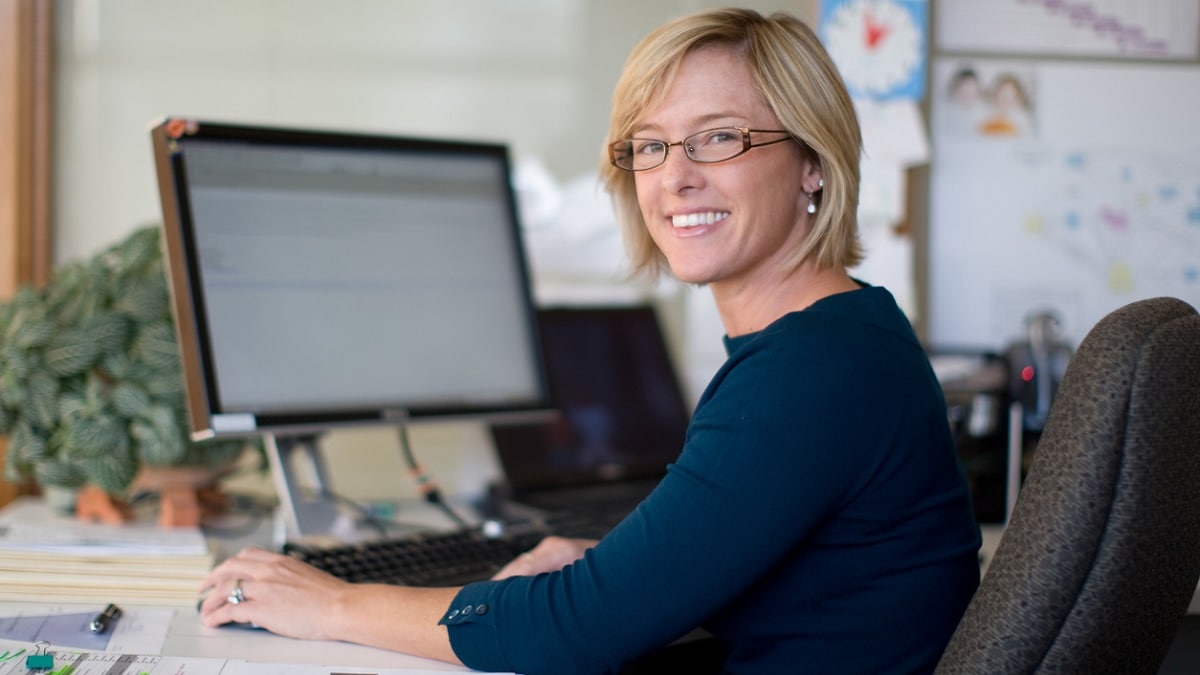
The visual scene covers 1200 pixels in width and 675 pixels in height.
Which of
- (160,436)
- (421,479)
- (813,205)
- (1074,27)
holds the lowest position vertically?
(421,479)

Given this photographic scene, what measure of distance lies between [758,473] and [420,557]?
1.68ft

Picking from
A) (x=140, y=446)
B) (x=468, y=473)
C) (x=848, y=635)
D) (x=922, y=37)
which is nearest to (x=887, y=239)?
(x=922, y=37)

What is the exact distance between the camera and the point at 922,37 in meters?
1.80

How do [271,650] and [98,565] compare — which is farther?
[98,565]

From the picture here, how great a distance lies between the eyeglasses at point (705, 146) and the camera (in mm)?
1013

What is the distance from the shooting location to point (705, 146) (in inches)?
40.8

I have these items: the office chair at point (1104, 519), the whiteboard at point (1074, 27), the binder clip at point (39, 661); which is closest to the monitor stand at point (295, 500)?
the binder clip at point (39, 661)

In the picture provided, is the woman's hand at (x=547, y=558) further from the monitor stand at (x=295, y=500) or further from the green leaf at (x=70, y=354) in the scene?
the green leaf at (x=70, y=354)

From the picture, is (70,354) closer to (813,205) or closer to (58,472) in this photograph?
(58,472)

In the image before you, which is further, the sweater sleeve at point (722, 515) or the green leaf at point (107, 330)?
the green leaf at point (107, 330)

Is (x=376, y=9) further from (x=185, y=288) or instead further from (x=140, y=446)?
(x=140, y=446)

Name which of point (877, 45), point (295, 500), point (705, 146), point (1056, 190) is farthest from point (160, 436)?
point (1056, 190)

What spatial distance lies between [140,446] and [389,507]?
0.35 m

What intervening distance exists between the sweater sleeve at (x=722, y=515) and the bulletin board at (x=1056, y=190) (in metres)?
1.10
